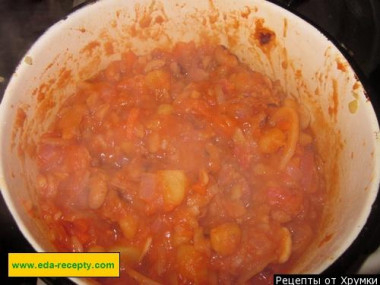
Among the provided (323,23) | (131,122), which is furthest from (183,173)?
(323,23)

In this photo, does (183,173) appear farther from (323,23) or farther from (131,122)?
(323,23)

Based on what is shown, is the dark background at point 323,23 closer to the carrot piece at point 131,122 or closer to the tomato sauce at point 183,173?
the tomato sauce at point 183,173

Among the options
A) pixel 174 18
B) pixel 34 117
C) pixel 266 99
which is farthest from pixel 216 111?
pixel 34 117

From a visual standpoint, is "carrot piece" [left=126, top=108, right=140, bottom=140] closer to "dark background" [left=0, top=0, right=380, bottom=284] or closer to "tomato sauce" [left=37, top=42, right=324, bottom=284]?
"tomato sauce" [left=37, top=42, right=324, bottom=284]

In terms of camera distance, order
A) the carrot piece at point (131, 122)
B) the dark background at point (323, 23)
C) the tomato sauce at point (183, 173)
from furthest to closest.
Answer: the dark background at point (323, 23)
the carrot piece at point (131, 122)
the tomato sauce at point (183, 173)

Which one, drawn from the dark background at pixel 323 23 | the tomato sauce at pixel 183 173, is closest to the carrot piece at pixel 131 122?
the tomato sauce at pixel 183 173

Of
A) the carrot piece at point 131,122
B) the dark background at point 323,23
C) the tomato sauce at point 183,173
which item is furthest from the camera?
the dark background at point 323,23

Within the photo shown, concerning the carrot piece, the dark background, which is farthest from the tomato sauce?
the dark background

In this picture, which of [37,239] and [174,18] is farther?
[174,18]

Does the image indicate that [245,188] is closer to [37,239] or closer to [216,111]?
[216,111]
